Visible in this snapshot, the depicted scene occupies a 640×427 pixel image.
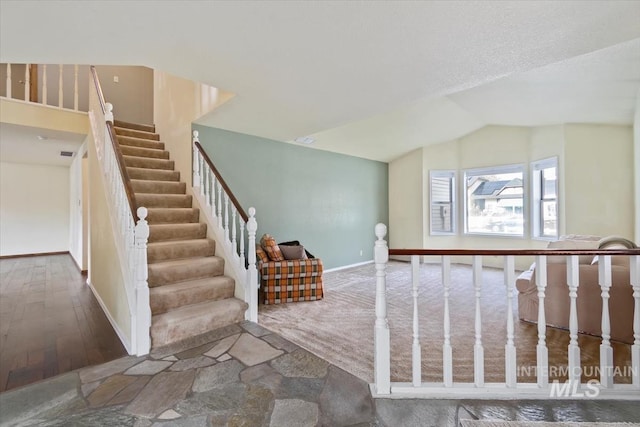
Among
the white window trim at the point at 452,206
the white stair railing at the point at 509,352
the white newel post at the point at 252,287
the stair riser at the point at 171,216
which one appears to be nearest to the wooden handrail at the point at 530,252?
the white stair railing at the point at 509,352

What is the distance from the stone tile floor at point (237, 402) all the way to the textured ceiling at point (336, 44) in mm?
2392

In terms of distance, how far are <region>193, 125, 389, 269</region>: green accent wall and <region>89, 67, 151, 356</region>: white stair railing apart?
1.17 metres

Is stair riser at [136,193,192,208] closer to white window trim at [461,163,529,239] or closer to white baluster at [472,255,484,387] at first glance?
white baluster at [472,255,484,387]

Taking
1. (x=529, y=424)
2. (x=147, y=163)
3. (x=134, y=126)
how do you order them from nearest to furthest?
(x=529, y=424), (x=147, y=163), (x=134, y=126)

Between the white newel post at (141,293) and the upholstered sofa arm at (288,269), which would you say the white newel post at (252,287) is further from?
the white newel post at (141,293)

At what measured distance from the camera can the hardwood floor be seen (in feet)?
7.29

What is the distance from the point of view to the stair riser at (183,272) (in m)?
2.94

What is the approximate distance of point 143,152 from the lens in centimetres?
443

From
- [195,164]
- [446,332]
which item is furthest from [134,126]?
[446,332]

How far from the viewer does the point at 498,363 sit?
2.28 meters

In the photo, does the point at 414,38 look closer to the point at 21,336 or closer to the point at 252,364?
the point at 252,364

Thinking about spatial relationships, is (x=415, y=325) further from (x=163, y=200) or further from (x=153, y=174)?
(x=153, y=174)

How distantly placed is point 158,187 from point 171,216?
1.94 ft

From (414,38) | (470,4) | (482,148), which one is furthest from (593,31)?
(482,148)
